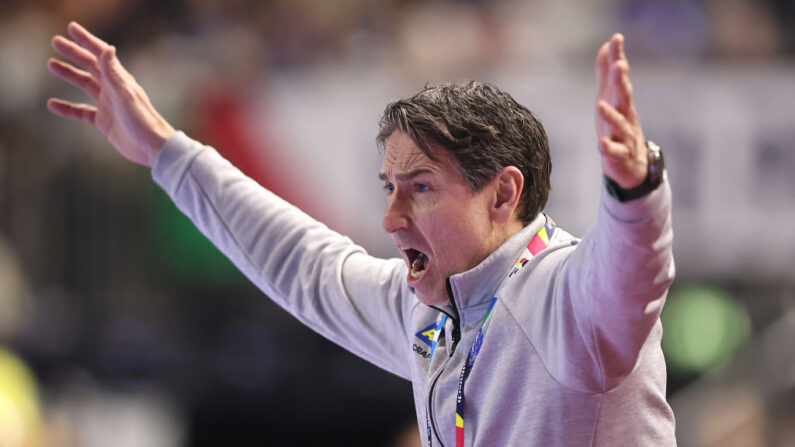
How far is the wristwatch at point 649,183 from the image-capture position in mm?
1711

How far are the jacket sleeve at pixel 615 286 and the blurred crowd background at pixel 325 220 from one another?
11.8 feet

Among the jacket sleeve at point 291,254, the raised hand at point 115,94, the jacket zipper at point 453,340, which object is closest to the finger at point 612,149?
the jacket zipper at point 453,340

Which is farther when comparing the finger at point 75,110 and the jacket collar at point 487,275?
the finger at point 75,110

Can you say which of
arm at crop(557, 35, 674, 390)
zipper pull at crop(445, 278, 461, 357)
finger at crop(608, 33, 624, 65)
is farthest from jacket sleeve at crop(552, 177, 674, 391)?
zipper pull at crop(445, 278, 461, 357)

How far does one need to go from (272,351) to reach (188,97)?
153 cm

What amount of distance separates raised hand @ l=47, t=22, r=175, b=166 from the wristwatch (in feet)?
5.33

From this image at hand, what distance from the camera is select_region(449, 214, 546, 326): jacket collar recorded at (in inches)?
88.3

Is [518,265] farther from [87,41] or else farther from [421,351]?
[87,41]

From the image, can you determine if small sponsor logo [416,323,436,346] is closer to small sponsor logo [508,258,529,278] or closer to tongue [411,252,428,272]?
tongue [411,252,428,272]

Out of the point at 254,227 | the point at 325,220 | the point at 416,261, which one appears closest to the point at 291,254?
the point at 254,227

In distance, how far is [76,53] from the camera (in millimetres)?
2955

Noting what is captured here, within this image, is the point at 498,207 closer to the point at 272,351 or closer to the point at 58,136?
the point at 272,351

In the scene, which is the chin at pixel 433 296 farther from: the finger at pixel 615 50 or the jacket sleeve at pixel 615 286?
the finger at pixel 615 50

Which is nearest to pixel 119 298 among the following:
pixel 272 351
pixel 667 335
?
pixel 272 351
